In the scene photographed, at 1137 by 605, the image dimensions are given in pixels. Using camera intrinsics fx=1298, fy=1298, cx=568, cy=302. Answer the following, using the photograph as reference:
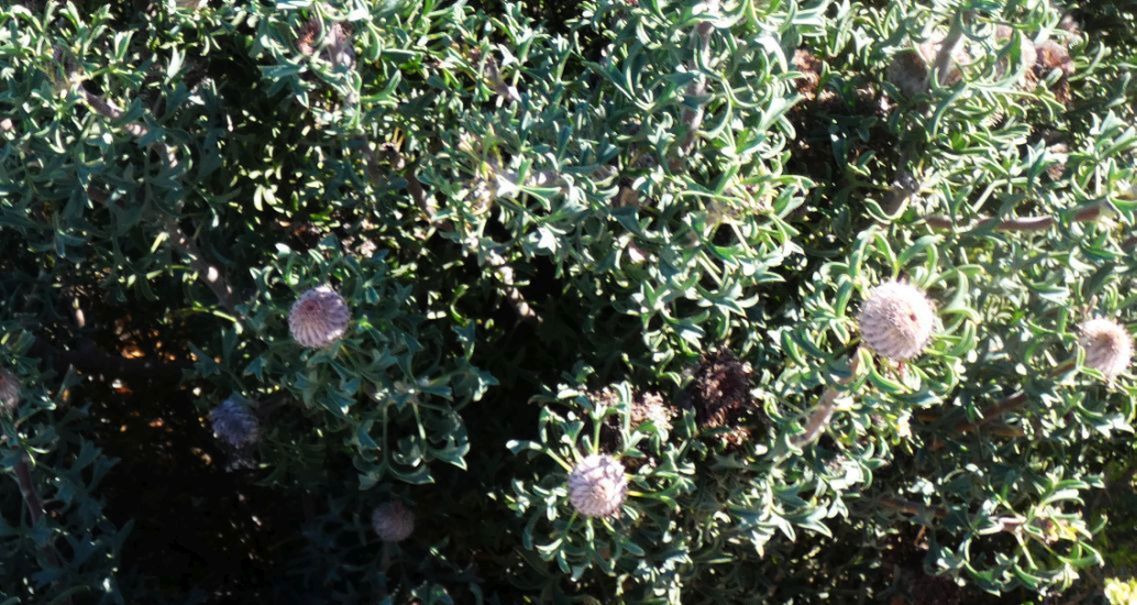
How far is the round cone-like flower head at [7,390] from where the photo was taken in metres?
2.47

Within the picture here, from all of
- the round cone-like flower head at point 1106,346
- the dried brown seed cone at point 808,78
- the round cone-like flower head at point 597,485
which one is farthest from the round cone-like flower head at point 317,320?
the round cone-like flower head at point 1106,346

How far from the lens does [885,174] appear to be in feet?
8.87

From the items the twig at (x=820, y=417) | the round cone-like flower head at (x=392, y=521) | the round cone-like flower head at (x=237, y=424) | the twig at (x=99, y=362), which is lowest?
the twig at (x=99, y=362)

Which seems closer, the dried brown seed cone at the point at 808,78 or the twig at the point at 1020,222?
the twig at the point at 1020,222

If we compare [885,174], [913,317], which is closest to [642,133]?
[913,317]

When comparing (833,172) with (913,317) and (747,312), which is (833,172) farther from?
(913,317)

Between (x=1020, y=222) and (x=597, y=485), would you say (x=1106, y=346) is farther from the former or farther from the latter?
(x=597, y=485)

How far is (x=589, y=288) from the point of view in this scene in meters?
2.38

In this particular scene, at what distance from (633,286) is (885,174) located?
685mm

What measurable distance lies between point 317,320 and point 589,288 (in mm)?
527

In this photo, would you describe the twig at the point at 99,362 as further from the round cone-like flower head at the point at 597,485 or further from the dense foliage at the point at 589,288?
the round cone-like flower head at the point at 597,485

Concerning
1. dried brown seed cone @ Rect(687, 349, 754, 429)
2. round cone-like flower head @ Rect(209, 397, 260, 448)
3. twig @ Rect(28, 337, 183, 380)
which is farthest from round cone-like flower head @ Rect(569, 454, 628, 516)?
twig @ Rect(28, 337, 183, 380)

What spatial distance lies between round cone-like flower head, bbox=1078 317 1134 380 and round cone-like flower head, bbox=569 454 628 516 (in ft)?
2.81

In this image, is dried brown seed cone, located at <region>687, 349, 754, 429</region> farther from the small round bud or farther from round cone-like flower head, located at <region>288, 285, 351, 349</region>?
round cone-like flower head, located at <region>288, 285, 351, 349</region>
